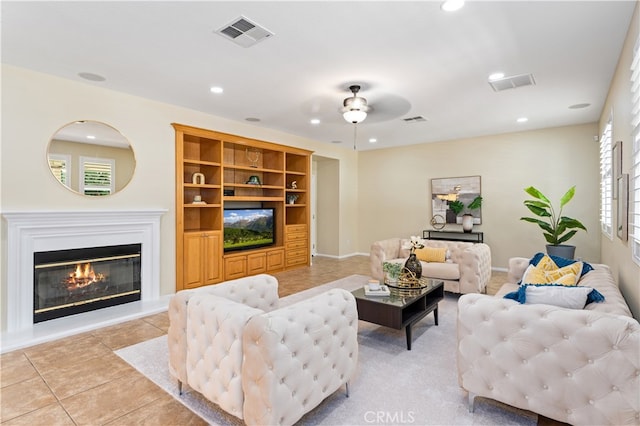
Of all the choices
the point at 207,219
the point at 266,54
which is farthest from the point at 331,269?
the point at 266,54

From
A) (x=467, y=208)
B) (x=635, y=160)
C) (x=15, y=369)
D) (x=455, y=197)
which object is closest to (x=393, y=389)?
(x=635, y=160)

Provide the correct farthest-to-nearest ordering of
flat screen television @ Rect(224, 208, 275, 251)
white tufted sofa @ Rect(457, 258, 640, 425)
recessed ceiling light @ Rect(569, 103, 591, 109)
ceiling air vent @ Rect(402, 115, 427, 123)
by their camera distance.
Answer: flat screen television @ Rect(224, 208, 275, 251)
ceiling air vent @ Rect(402, 115, 427, 123)
recessed ceiling light @ Rect(569, 103, 591, 109)
white tufted sofa @ Rect(457, 258, 640, 425)

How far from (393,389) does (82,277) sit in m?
3.81

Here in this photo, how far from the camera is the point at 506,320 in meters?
1.89

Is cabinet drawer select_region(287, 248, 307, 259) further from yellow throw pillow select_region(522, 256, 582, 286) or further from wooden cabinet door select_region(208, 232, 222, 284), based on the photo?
yellow throw pillow select_region(522, 256, 582, 286)

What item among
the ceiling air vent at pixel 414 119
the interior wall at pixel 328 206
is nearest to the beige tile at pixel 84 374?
the ceiling air vent at pixel 414 119

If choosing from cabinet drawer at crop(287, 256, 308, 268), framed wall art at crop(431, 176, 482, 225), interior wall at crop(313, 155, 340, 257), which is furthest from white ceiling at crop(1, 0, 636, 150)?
interior wall at crop(313, 155, 340, 257)

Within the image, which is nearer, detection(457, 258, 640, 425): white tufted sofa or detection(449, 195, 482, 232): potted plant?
detection(457, 258, 640, 425): white tufted sofa

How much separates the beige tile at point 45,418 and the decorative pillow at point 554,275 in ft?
12.3

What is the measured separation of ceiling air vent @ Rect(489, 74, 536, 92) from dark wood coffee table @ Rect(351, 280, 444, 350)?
8.34 feet

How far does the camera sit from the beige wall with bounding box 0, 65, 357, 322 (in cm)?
339

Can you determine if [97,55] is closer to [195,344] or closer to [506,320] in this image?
[195,344]

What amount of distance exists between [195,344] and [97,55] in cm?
296

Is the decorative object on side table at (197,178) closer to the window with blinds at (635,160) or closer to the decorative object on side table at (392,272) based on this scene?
the decorative object on side table at (392,272)
